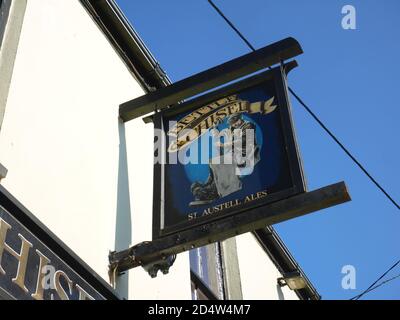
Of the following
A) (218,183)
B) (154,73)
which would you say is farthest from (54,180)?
(154,73)

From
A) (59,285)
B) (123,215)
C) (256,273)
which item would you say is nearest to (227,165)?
(123,215)

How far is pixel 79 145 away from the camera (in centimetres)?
639

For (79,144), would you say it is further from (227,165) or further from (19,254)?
(19,254)

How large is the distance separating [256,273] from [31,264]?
6455 millimetres

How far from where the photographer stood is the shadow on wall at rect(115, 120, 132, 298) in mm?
6324

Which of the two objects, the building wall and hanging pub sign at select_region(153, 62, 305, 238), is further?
hanging pub sign at select_region(153, 62, 305, 238)

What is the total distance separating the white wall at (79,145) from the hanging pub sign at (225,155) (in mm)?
614

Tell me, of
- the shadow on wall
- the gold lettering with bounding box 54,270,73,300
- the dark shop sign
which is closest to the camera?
the dark shop sign

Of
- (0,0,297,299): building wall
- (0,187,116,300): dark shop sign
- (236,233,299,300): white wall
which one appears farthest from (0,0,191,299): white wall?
(236,233,299,300): white wall

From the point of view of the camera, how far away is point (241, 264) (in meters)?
10.3

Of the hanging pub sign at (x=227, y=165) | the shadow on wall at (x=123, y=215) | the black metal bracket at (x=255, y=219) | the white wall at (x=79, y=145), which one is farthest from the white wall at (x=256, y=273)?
the black metal bracket at (x=255, y=219)

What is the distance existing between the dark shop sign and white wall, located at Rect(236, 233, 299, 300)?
497 cm

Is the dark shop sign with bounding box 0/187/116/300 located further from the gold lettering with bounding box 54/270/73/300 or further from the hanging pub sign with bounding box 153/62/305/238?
the hanging pub sign with bounding box 153/62/305/238

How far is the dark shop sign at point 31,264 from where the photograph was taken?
15.1 feet
